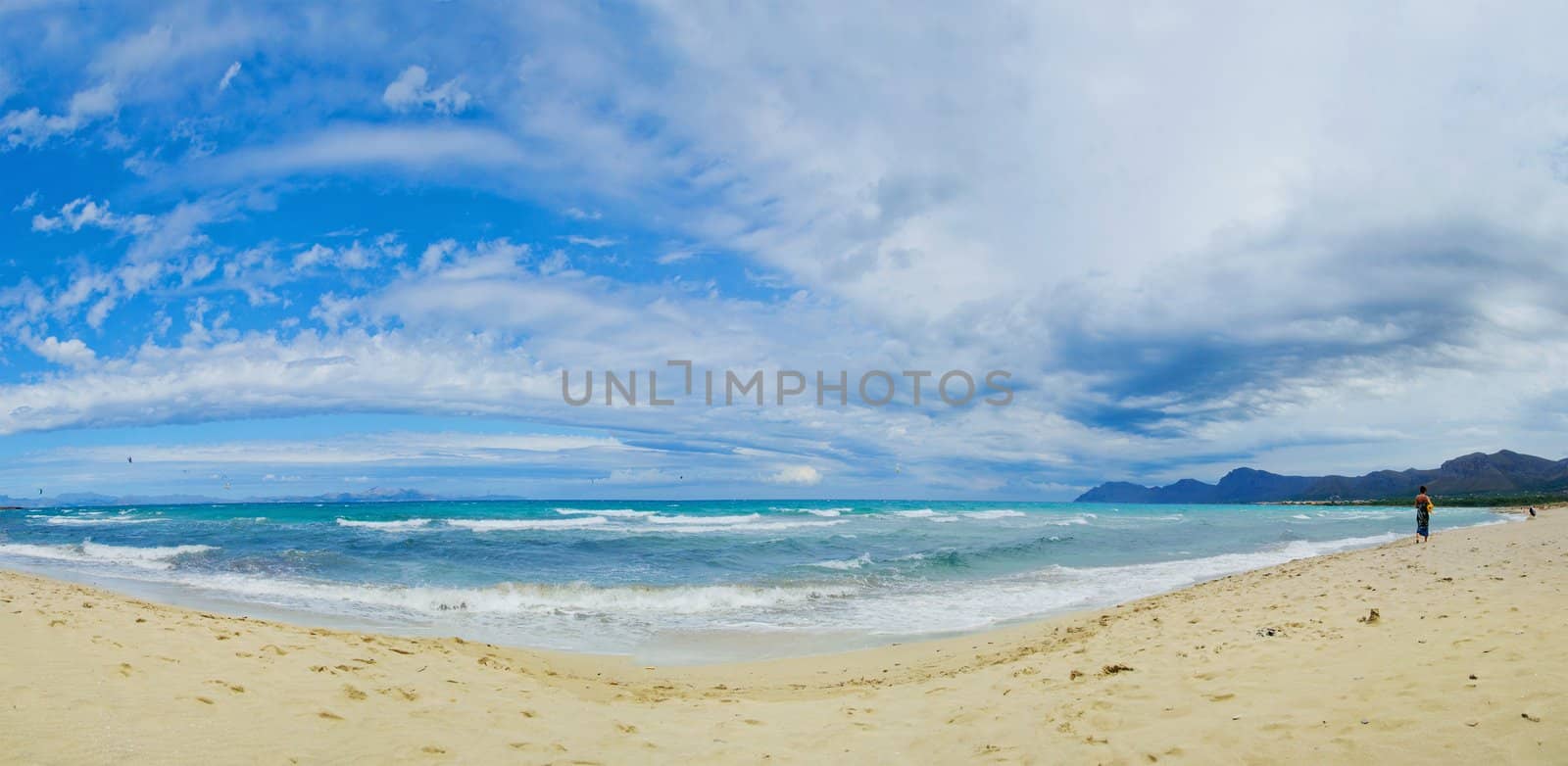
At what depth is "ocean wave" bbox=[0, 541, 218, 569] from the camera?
72.6ft

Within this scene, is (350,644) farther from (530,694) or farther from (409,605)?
(409,605)

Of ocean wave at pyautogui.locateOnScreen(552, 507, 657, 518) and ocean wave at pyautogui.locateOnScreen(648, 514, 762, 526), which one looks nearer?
ocean wave at pyautogui.locateOnScreen(648, 514, 762, 526)

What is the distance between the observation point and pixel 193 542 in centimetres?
2706

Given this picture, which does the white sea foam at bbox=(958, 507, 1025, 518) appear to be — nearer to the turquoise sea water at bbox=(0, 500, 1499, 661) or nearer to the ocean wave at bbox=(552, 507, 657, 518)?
the turquoise sea water at bbox=(0, 500, 1499, 661)

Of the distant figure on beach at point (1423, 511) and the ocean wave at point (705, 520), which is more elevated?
the distant figure on beach at point (1423, 511)

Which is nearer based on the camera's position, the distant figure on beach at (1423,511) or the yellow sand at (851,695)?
the yellow sand at (851,695)

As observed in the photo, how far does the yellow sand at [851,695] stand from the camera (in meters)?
4.50

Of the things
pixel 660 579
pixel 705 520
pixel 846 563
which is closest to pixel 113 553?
pixel 660 579

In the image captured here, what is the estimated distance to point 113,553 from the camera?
24.4 meters

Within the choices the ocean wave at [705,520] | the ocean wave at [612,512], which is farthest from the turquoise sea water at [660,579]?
the ocean wave at [612,512]

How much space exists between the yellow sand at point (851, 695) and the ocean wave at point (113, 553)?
16.3 meters

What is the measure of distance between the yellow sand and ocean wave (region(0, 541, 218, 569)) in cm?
1631

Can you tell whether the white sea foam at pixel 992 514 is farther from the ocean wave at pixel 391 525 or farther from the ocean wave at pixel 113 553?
the ocean wave at pixel 113 553

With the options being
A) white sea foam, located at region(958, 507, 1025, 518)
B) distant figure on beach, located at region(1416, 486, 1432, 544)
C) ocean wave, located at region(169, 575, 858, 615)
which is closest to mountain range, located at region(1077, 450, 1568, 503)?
white sea foam, located at region(958, 507, 1025, 518)
